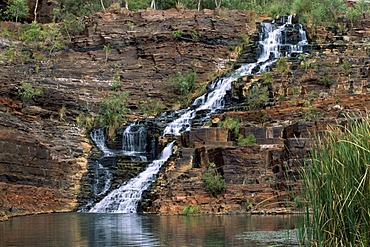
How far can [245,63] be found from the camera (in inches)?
1881

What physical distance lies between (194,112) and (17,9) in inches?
937

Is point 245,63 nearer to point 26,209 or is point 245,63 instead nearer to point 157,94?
point 157,94

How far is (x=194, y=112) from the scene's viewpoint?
39594 millimetres

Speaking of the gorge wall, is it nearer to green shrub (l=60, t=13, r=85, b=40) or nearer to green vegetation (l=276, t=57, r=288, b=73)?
green vegetation (l=276, t=57, r=288, b=73)

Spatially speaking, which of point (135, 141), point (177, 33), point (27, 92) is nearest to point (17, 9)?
point (177, 33)

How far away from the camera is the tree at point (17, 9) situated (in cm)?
5496

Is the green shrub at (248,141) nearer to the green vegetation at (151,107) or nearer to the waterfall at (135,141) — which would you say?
the waterfall at (135,141)

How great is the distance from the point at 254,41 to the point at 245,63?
333 centimetres

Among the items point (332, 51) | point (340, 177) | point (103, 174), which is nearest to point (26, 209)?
point (103, 174)

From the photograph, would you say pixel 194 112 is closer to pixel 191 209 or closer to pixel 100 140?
pixel 100 140

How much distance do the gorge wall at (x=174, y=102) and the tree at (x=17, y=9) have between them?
666 centimetres

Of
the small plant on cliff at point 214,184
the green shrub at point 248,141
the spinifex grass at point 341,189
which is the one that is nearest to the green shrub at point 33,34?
the green shrub at point 248,141

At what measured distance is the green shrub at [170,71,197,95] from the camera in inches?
1797

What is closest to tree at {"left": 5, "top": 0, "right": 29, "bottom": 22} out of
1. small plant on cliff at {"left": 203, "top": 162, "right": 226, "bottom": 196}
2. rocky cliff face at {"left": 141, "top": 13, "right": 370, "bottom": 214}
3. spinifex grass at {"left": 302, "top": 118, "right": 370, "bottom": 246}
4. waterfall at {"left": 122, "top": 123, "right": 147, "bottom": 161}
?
waterfall at {"left": 122, "top": 123, "right": 147, "bottom": 161}
